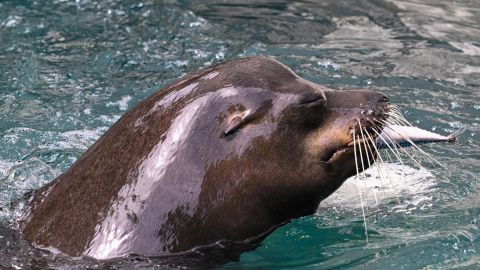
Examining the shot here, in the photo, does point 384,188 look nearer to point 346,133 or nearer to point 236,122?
point 346,133

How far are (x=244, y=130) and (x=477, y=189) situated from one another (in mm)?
2050

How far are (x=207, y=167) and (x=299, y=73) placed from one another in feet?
13.0

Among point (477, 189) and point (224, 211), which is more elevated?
point (224, 211)

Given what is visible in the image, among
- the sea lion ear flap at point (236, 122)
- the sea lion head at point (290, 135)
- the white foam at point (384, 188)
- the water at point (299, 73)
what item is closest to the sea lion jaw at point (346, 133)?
the sea lion head at point (290, 135)

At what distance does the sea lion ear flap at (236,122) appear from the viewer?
4.68 meters

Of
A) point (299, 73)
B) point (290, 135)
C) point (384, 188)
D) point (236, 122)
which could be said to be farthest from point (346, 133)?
point (299, 73)

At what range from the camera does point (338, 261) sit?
510cm

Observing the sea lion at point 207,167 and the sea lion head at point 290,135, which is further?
the sea lion head at point 290,135

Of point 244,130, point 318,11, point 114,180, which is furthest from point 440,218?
point 318,11

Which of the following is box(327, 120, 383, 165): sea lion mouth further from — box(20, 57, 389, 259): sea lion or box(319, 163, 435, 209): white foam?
box(319, 163, 435, 209): white foam

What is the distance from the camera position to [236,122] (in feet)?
15.4

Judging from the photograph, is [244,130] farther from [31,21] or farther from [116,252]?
[31,21]

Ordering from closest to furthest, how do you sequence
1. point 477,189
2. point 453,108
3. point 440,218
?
point 440,218 → point 477,189 → point 453,108

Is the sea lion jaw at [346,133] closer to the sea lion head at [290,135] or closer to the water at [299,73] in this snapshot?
the sea lion head at [290,135]
